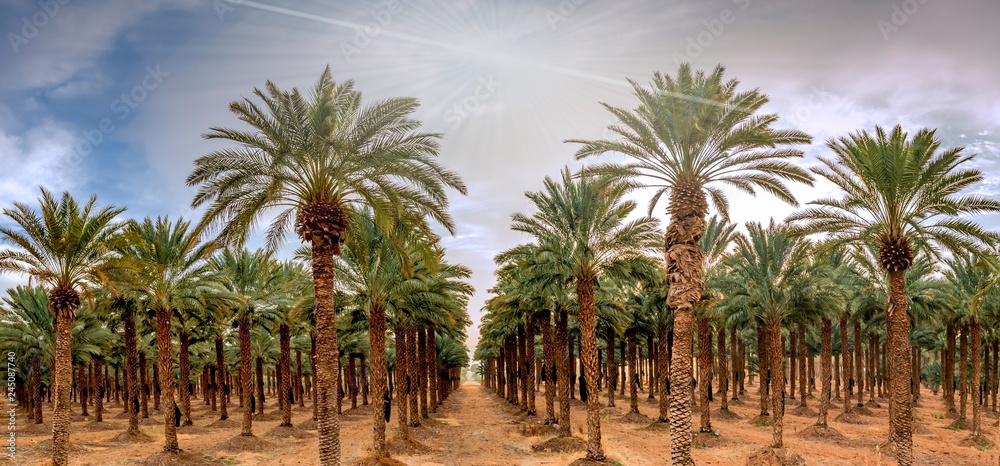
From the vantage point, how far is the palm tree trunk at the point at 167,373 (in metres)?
25.7

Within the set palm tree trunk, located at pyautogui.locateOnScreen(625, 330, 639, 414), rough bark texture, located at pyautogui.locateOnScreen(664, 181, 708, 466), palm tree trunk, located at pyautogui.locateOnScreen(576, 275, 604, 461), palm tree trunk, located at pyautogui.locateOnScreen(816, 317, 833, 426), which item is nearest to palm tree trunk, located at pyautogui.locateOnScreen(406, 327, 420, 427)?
palm tree trunk, located at pyautogui.locateOnScreen(576, 275, 604, 461)

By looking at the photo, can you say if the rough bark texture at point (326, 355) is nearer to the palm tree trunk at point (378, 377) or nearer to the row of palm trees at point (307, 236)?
the row of palm trees at point (307, 236)

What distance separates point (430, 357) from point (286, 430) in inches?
632


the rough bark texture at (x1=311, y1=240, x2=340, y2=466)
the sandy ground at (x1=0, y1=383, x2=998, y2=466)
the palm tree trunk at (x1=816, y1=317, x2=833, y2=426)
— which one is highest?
the rough bark texture at (x1=311, y1=240, x2=340, y2=466)

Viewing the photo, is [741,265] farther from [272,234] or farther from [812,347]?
[812,347]

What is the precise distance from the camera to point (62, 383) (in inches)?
814

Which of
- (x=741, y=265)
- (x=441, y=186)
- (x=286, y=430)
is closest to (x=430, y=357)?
(x=286, y=430)

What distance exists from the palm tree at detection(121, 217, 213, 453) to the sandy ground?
3859 millimetres

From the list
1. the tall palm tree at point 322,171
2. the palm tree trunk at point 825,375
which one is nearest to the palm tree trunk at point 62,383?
the tall palm tree at point 322,171

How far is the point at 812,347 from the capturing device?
181 feet

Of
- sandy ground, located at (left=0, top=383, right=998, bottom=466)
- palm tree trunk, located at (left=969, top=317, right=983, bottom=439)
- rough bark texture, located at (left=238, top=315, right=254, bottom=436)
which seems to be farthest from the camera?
rough bark texture, located at (left=238, top=315, right=254, bottom=436)

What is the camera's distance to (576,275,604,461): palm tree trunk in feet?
77.0

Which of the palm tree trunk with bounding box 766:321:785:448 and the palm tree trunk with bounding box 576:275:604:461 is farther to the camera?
the palm tree trunk with bounding box 766:321:785:448

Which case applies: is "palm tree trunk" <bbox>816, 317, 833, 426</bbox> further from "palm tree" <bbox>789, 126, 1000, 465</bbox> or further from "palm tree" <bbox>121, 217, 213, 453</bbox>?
"palm tree" <bbox>121, 217, 213, 453</bbox>
